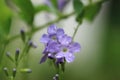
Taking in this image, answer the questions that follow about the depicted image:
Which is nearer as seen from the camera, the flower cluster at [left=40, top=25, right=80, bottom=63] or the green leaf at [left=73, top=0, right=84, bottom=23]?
the flower cluster at [left=40, top=25, right=80, bottom=63]

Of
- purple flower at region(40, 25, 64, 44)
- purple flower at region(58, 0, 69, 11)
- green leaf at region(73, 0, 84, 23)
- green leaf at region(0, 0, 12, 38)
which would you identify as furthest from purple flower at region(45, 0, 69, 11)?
purple flower at region(40, 25, 64, 44)

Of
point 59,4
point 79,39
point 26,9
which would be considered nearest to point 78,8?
point 26,9

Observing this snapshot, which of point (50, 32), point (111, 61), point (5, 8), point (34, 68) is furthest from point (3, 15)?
point (111, 61)

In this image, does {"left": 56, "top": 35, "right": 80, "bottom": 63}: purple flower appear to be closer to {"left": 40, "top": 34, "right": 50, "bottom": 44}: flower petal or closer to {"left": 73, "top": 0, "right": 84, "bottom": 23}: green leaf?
{"left": 40, "top": 34, "right": 50, "bottom": 44}: flower petal

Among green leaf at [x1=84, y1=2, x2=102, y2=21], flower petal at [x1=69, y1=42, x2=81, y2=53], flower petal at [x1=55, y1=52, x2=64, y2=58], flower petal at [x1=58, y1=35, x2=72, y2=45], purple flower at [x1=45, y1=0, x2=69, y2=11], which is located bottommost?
flower petal at [x1=55, y1=52, x2=64, y2=58]

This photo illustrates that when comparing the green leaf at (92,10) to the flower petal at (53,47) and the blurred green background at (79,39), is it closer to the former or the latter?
the blurred green background at (79,39)
